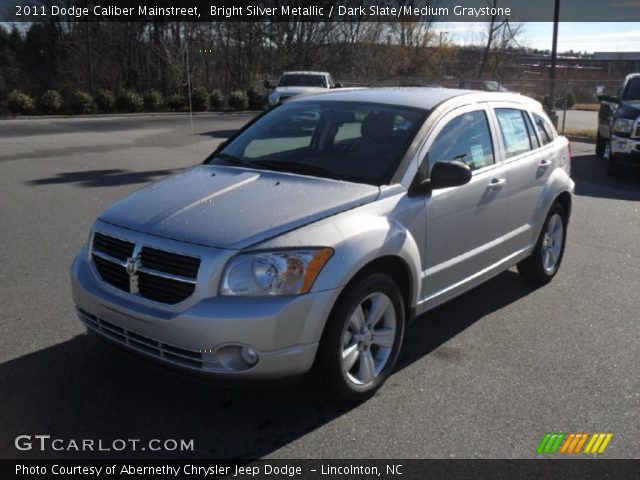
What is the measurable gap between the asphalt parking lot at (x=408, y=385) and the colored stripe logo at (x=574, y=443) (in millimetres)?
54

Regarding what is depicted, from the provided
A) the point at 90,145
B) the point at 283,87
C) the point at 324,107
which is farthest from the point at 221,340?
the point at 283,87

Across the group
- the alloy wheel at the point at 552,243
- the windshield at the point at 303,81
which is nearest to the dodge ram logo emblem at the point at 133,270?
the alloy wheel at the point at 552,243

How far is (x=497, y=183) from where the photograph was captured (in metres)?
4.95

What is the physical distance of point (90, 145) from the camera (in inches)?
669

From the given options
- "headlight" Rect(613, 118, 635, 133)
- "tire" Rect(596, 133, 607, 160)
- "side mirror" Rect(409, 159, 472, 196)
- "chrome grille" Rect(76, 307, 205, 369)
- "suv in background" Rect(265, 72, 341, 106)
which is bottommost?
"tire" Rect(596, 133, 607, 160)

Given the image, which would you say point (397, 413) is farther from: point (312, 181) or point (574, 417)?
point (312, 181)

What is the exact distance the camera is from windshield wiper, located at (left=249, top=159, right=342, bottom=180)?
430 centimetres

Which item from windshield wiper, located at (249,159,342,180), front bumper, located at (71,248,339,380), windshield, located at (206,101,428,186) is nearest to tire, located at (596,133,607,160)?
windshield, located at (206,101,428,186)

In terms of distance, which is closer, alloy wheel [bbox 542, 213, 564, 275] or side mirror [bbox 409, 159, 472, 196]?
side mirror [bbox 409, 159, 472, 196]

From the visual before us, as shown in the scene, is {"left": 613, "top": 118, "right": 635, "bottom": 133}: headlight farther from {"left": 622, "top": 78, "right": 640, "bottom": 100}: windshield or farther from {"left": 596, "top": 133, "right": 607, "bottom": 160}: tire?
{"left": 596, "top": 133, "right": 607, "bottom": 160}: tire

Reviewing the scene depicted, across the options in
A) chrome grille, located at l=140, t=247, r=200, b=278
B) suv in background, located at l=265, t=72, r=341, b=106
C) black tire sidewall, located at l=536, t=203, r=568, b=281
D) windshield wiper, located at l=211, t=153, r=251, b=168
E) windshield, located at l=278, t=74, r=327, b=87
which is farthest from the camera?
windshield, located at l=278, t=74, r=327, b=87

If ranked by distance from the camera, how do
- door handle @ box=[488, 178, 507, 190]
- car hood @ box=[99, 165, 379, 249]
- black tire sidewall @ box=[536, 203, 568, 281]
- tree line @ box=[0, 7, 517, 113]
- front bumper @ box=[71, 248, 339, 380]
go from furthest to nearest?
tree line @ box=[0, 7, 517, 113] → black tire sidewall @ box=[536, 203, 568, 281] → door handle @ box=[488, 178, 507, 190] → car hood @ box=[99, 165, 379, 249] → front bumper @ box=[71, 248, 339, 380]

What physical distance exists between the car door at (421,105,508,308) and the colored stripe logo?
3.93 feet

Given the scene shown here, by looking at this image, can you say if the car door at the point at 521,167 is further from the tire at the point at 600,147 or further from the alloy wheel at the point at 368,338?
Result: the tire at the point at 600,147
